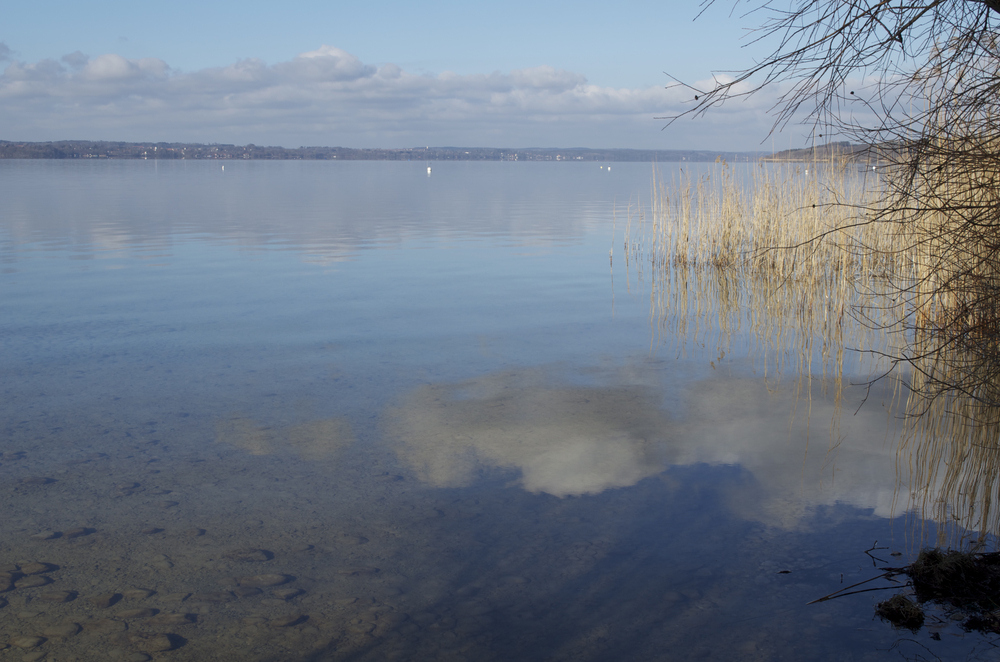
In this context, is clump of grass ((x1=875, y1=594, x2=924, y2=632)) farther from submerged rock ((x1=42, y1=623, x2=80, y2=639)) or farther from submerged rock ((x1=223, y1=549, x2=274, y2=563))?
submerged rock ((x1=42, y1=623, x2=80, y2=639))

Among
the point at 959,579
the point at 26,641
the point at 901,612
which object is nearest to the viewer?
the point at 26,641

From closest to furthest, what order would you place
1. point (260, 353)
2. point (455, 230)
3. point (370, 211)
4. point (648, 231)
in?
point (260, 353)
point (648, 231)
point (455, 230)
point (370, 211)

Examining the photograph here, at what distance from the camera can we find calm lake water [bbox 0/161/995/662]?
2.82 m

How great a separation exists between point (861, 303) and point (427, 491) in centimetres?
659

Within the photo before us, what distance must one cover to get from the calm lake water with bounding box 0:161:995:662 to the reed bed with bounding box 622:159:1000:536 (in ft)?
0.70

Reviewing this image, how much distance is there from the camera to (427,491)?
4.00 metres

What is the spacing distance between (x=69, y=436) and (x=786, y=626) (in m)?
4.00

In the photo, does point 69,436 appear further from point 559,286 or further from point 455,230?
point 455,230

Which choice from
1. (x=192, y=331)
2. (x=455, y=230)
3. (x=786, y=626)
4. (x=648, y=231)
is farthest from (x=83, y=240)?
(x=786, y=626)

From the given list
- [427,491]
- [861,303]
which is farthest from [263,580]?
[861,303]

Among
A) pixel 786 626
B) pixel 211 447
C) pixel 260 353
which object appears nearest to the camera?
pixel 786 626

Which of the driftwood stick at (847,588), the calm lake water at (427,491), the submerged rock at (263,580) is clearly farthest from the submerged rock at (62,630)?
the driftwood stick at (847,588)

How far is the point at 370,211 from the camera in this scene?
22.8 meters

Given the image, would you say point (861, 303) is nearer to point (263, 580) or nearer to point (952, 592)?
point (952, 592)
